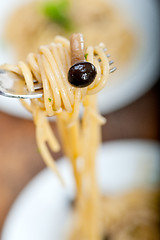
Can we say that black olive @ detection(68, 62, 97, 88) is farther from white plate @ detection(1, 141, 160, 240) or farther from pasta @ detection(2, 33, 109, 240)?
white plate @ detection(1, 141, 160, 240)

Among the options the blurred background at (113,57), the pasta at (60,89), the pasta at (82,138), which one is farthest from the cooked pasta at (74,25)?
the pasta at (60,89)

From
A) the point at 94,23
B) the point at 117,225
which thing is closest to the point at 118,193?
the point at 117,225

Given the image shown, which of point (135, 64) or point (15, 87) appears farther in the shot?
point (135, 64)

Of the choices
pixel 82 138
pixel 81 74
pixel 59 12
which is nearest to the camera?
pixel 81 74

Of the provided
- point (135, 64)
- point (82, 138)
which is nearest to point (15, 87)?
point (82, 138)

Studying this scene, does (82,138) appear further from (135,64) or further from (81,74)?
(135,64)

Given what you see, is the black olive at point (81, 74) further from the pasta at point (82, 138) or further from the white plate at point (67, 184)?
the white plate at point (67, 184)
